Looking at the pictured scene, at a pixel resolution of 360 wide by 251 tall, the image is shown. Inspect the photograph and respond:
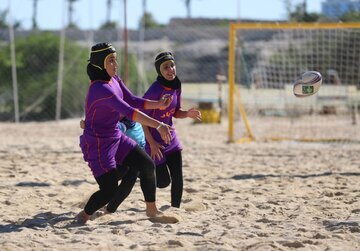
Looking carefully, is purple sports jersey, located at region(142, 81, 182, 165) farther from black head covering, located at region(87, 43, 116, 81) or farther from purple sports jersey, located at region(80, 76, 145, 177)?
black head covering, located at region(87, 43, 116, 81)

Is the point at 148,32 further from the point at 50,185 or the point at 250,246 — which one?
the point at 250,246

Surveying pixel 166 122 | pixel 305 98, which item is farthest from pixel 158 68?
pixel 305 98

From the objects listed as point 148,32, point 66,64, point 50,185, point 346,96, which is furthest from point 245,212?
point 148,32

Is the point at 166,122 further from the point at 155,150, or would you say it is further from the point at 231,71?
the point at 231,71

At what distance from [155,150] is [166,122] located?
0.28 m

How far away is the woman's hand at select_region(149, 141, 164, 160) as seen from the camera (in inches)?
250

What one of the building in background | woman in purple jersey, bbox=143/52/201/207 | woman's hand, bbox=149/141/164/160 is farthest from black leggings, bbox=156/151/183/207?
the building in background

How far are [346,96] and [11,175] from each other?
12096 mm

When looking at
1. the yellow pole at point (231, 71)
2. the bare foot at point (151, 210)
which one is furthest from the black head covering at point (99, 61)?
the yellow pole at point (231, 71)

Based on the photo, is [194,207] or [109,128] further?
[194,207]

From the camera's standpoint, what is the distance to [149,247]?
5.05m

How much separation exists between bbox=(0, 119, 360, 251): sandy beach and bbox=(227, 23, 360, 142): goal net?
452 cm

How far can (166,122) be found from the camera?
255 inches

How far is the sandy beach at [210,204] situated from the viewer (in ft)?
17.3
